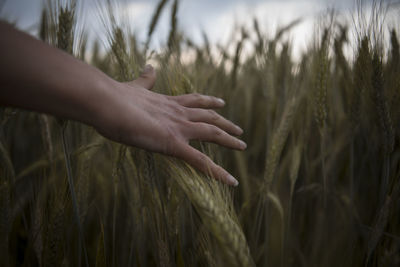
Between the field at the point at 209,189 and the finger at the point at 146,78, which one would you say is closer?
the field at the point at 209,189

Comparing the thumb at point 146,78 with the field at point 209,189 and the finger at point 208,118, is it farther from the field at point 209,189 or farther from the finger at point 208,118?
the finger at point 208,118

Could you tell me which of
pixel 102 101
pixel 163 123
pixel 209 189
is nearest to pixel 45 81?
pixel 102 101

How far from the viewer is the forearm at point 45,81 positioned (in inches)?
18.5

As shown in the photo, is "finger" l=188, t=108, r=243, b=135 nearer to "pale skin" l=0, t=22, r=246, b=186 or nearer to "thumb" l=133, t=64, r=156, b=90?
"pale skin" l=0, t=22, r=246, b=186

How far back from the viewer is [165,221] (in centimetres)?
77

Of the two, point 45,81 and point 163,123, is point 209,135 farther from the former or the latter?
point 45,81

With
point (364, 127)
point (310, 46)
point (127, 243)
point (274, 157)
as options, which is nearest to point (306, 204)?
point (364, 127)

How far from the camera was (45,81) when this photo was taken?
19.6 inches

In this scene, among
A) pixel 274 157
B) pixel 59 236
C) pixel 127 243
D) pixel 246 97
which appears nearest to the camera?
pixel 59 236

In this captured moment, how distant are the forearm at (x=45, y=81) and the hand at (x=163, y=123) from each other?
0.04 meters

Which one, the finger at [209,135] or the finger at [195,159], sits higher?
the finger at [209,135]

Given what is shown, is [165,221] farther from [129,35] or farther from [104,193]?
[129,35]

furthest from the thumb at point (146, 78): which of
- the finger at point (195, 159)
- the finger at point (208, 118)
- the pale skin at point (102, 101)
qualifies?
the finger at point (195, 159)

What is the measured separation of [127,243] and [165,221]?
0.45 meters
